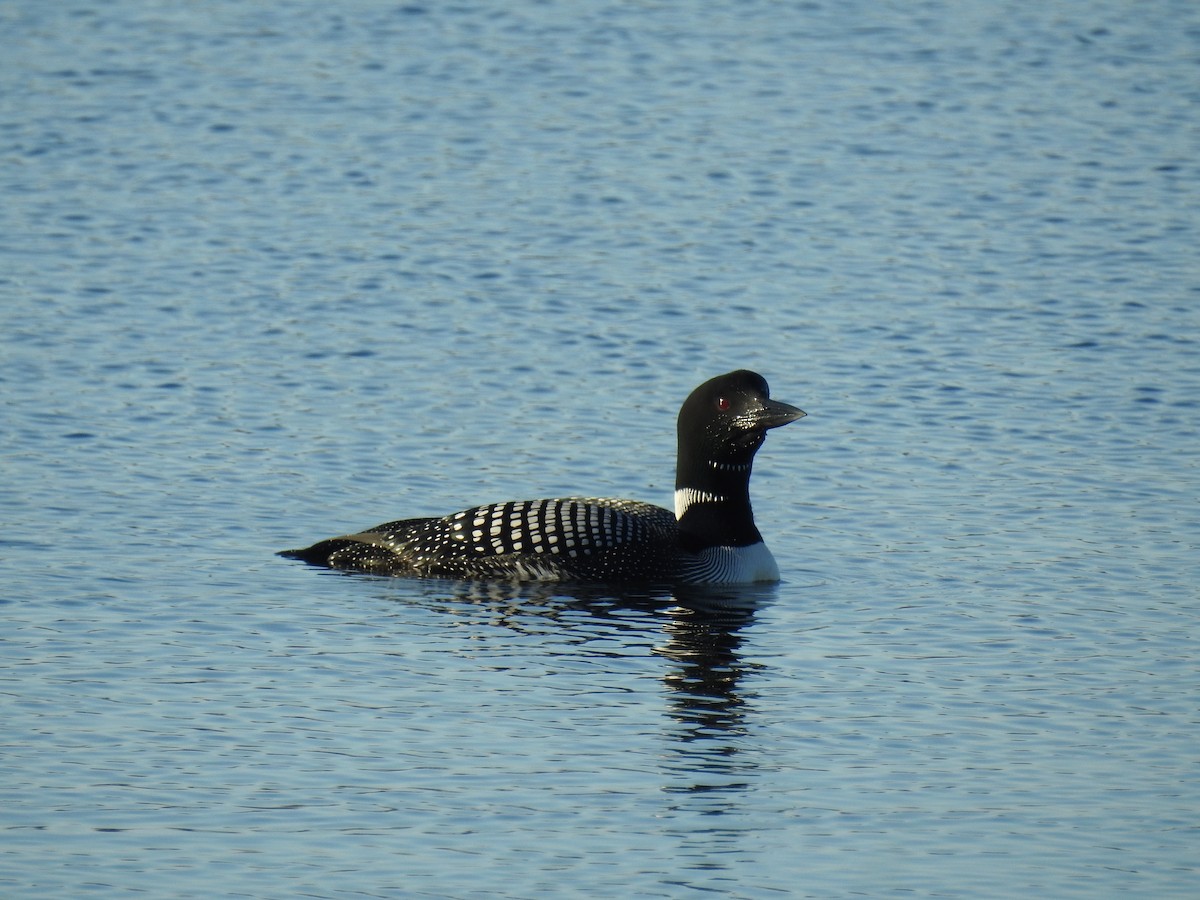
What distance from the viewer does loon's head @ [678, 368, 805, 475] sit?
1080cm

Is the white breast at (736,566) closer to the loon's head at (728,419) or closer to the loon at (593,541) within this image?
the loon at (593,541)

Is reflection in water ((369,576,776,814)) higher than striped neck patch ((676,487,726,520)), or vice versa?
striped neck patch ((676,487,726,520))

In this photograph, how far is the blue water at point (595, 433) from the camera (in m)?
7.57

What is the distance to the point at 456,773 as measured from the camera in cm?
786

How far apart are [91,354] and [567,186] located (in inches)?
228

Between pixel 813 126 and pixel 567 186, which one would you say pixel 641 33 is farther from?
pixel 567 186

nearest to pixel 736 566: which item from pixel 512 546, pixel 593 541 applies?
pixel 593 541

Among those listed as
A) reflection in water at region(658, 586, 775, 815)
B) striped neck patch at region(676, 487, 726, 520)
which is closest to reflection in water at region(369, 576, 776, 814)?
reflection in water at region(658, 586, 775, 815)

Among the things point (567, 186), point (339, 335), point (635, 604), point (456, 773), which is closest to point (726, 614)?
point (635, 604)

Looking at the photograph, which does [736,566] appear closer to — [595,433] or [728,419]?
[728,419]

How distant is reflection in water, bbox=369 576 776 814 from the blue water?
0.03 meters

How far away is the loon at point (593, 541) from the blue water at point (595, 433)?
193 millimetres

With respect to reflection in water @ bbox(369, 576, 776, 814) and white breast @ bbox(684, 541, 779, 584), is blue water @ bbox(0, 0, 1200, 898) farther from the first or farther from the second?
white breast @ bbox(684, 541, 779, 584)

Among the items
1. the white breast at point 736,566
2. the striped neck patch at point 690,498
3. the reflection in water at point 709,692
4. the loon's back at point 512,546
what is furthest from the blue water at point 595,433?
the striped neck patch at point 690,498
